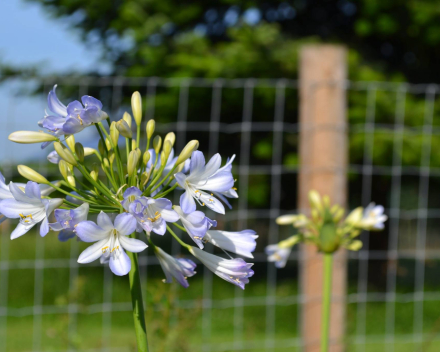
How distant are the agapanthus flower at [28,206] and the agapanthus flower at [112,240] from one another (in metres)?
0.08

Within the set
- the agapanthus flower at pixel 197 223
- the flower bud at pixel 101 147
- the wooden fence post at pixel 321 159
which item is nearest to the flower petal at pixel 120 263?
the agapanthus flower at pixel 197 223

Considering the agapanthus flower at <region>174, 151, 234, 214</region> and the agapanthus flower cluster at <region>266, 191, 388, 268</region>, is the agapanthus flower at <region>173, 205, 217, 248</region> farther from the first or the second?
the agapanthus flower cluster at <region>266, 191, 388, 268</region>

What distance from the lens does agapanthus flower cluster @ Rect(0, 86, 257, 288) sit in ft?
3.24

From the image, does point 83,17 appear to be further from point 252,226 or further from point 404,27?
point 404,27

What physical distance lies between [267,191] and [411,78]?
374 cm

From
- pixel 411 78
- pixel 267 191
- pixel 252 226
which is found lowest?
pixel 252 226

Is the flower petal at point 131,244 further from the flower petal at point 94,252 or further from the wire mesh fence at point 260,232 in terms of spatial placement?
the wire mesh fence at point 260,232

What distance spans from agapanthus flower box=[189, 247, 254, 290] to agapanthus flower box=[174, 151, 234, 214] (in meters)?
0.10

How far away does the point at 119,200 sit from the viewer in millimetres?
1055

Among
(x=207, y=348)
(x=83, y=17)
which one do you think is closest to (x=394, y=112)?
(x=207, y=348)

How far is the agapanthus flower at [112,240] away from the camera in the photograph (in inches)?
37.4

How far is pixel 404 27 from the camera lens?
879cm

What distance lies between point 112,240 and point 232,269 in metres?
0.24

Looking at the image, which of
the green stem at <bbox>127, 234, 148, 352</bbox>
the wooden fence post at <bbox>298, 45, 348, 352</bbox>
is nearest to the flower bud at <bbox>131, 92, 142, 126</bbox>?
the green stem at <bbox>127, 234, 148, 352</bbox>
